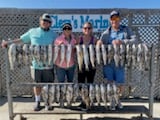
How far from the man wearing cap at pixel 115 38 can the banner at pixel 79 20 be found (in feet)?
4.68

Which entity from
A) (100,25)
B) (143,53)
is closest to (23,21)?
(100,25)

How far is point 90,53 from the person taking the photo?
5.53 metres

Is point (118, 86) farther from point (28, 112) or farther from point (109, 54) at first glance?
point (28, 112)

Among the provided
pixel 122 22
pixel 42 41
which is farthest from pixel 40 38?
pixel 122 22

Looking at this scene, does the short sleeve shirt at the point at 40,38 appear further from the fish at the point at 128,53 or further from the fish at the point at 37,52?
the fish at the point at 128,53

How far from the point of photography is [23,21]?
766 centimetres

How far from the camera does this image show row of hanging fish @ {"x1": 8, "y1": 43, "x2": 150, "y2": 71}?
554 cm

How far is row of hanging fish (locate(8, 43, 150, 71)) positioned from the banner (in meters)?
2.00

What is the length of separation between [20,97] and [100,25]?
2363 millimetres

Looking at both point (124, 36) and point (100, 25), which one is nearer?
point (124, 36)

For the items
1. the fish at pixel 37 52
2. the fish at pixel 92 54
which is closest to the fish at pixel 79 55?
the fish at pixel 92 54

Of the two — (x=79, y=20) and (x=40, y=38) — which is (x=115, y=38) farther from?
(x=79, y=20)

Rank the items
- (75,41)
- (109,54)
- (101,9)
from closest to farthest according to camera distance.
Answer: (109,54) → (75,41) → (101,9)

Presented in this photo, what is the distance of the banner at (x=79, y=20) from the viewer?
24.6 feet
